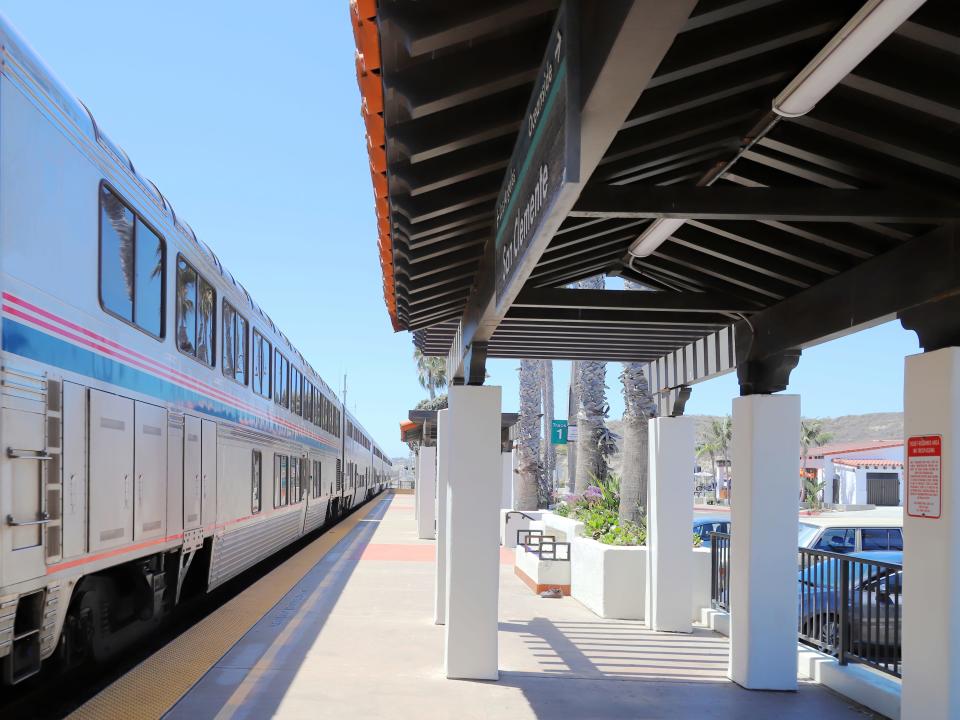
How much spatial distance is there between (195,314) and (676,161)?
4904 millimetres

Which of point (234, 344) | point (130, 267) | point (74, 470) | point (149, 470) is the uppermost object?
point (130, 267)

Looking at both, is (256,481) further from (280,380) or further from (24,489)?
(24,489)

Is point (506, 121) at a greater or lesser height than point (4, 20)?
A: lesser

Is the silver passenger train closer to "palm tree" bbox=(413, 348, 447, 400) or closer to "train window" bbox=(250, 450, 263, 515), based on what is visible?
"train window" bbox=(250, 450, 263, 515)

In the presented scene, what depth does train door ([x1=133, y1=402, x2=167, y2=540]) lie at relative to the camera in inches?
266

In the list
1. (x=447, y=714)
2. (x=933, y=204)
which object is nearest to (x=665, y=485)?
(x=447, y=714)

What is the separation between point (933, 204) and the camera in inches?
199

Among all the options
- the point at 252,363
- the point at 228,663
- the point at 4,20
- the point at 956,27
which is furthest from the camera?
the point at 252,363

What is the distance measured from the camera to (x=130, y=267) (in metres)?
6.89

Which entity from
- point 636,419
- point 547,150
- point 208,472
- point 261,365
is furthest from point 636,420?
point 547,150

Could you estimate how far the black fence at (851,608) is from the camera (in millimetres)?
7574

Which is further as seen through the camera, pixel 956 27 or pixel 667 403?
pixel 667 403

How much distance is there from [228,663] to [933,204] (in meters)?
6.03

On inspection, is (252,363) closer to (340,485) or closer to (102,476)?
(102,476)
